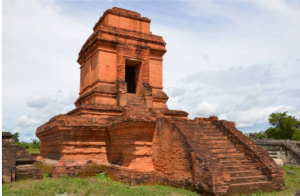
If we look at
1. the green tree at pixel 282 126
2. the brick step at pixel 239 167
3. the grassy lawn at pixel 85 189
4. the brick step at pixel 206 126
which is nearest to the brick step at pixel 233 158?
the brick step at pixel 239 167

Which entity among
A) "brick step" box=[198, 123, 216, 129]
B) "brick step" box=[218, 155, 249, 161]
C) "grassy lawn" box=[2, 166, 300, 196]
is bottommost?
"grassy lawn" box=[2, 166, 300, 196]

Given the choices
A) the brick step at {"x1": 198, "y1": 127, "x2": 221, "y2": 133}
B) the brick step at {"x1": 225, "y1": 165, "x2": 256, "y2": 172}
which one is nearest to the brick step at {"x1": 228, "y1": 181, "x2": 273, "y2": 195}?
the brick step at {"x1": 225, "y1": 165, "x2": 256, "y2": 172}

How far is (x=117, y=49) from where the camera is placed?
42.9 feet

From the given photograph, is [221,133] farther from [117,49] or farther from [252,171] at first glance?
[117,49]

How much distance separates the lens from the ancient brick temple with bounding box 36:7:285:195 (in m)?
8.02

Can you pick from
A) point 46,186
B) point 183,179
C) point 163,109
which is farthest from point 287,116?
point 46,186

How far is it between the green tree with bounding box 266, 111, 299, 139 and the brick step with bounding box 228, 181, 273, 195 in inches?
1011

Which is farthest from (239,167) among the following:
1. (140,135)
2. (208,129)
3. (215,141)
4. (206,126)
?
(140,135)

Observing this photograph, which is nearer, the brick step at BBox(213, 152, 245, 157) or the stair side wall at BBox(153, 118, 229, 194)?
the stair side wall at BBox(153, 118, 229, 194)

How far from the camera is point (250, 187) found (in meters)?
7.65

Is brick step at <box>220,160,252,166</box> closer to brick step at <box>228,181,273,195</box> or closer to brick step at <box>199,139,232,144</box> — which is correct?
brick step at <box>228,181,273,195</box>

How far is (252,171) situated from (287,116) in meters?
26.6

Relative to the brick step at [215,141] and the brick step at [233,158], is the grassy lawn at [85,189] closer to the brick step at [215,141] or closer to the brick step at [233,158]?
the brick step at [233,158]

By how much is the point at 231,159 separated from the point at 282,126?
26.2m
